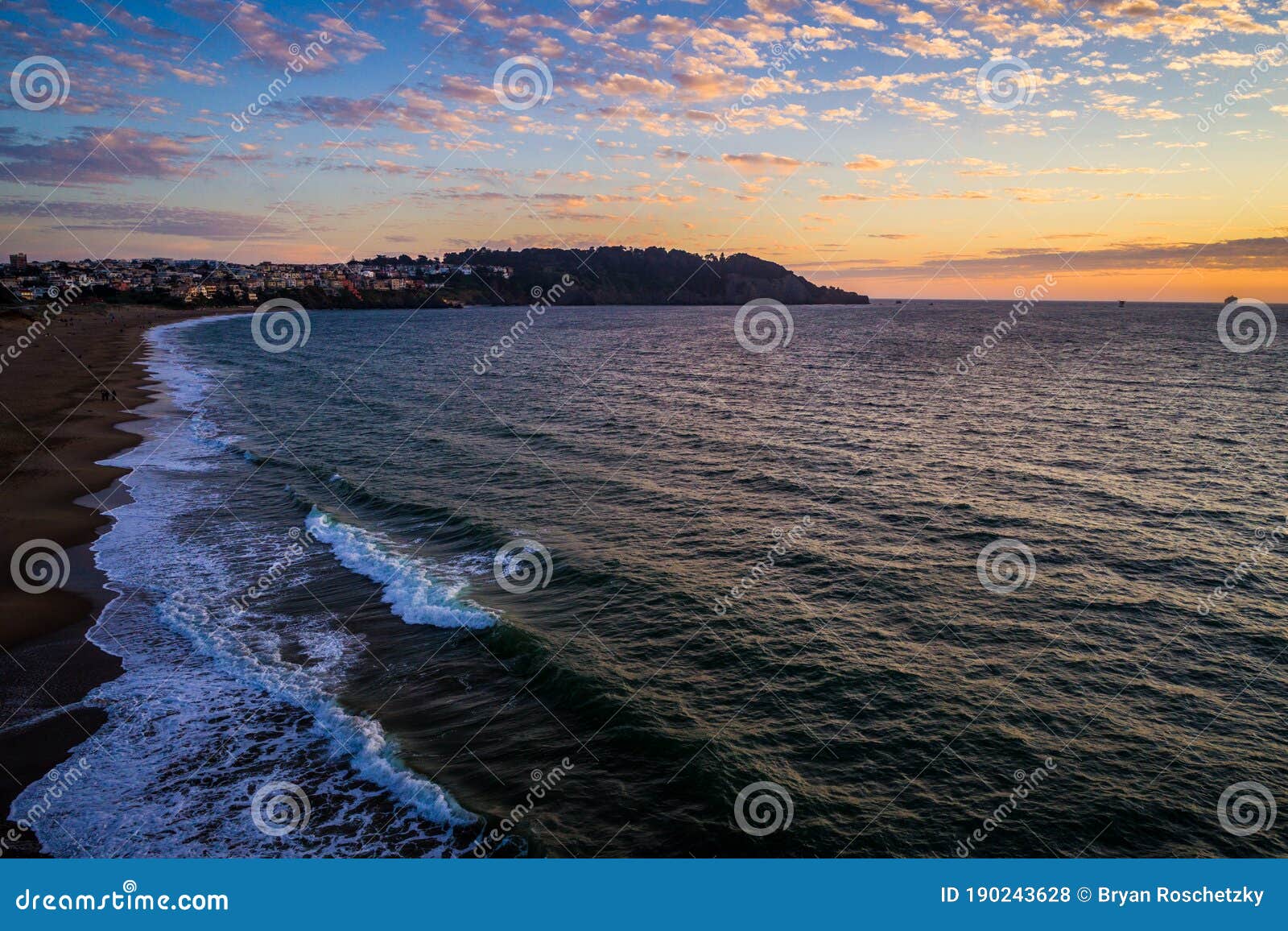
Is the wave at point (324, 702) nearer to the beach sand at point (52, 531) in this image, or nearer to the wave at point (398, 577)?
the beach sand at point (52, 531)

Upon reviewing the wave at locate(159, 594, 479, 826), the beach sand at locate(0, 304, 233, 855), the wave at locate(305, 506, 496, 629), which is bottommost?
the beach sand at locate(0, 304, 233, 855)

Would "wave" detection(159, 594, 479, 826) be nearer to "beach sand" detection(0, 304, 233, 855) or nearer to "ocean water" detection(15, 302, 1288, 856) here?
"ocean water" detection(15, 302, 1288, 856)

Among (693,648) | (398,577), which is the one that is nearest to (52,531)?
(398,577)

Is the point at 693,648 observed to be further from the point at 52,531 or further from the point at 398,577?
the point at 52,531

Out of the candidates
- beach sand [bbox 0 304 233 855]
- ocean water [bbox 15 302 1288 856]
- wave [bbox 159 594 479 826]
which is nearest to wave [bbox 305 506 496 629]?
ocean water [bbox 15 302 1288 856]

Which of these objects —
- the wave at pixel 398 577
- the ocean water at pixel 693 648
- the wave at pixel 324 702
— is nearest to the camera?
the ocean water at pixel 693 648

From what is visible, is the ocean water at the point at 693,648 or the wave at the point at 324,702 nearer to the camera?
the ocean water at the point at 693,648

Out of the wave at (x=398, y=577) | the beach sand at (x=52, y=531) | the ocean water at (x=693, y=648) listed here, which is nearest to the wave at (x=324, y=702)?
the ocean water at (x=693, y=648)

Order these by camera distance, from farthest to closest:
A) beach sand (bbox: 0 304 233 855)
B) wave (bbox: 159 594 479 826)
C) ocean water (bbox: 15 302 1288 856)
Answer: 1. beach sand (bbox: 0 304 233 855)
2. wave (bbox: 159 594 479 826)
3. ocean water (bbox: 15 302 1288 856)
